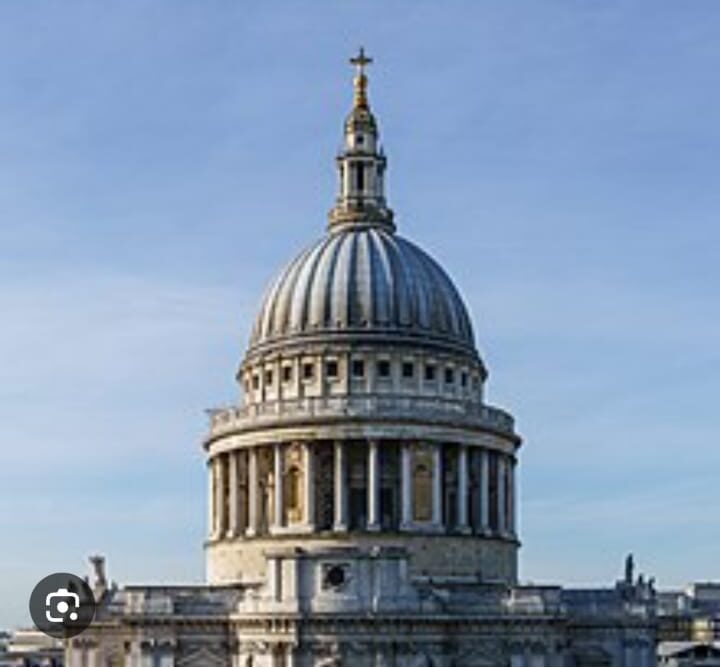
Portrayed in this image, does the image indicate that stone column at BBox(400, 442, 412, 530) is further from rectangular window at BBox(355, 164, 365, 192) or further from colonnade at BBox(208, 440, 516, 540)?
rectangular window at BBox(355, 164, 365, 192)

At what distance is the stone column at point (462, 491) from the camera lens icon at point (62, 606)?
22917mm

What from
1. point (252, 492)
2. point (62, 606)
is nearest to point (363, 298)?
point (252, 492)

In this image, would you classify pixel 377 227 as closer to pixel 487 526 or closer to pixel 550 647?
pixel 487 526

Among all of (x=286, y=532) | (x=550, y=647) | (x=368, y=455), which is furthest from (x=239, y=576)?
(x=550, y=647)

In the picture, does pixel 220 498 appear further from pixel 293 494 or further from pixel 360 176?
pixel 360 176

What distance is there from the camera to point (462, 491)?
103375mm

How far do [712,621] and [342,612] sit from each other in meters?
55.8

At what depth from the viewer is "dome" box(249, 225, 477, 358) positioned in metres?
107

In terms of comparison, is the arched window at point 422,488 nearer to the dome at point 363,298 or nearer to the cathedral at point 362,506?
the cathedral at point 362,506

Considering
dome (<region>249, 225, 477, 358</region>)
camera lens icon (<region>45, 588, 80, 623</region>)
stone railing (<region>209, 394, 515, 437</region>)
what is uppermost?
dome (<region>249, 225, 477, 358</region>)

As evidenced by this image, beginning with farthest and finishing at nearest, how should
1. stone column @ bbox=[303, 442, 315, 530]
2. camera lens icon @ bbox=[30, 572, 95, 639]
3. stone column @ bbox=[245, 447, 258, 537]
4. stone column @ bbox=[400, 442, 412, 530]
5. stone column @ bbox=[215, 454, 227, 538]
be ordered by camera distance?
stone column @ bbox=[215, 454, 227, 538], stone column @ bbox=[245, 447, 258, 537], stone column @ bbox=[303, 442, 315, 530], stone column @ bbox=[400, 442, 412, 530], camera lens icon @ bbox=[30, 572, 95, 639]

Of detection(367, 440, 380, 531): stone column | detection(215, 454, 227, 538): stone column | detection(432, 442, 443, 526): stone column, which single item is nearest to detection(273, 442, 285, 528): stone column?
detection(367, 440, 380, 531): stone column

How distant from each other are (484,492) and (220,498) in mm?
17224

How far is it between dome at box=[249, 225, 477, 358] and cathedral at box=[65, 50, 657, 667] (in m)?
0.14
